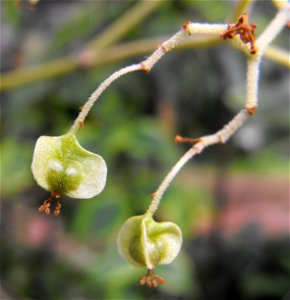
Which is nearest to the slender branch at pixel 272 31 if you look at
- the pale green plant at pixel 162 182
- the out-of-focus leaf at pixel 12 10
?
the pale green plant at pixel 162 182

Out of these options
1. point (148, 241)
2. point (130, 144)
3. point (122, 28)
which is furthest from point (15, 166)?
point (148, 241)

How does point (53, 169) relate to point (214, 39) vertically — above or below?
below

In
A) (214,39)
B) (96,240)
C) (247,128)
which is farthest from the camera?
(247,128)

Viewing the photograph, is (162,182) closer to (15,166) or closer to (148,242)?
(148,242)

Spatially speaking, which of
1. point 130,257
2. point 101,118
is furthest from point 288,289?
point 130,257

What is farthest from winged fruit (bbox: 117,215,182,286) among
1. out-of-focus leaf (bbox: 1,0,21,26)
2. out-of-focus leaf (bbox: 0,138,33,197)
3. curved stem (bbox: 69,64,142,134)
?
out-of-focus leaf (bbox: 0,138,33,197)

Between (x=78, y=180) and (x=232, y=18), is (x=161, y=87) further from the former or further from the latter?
(x=78, y=180)
